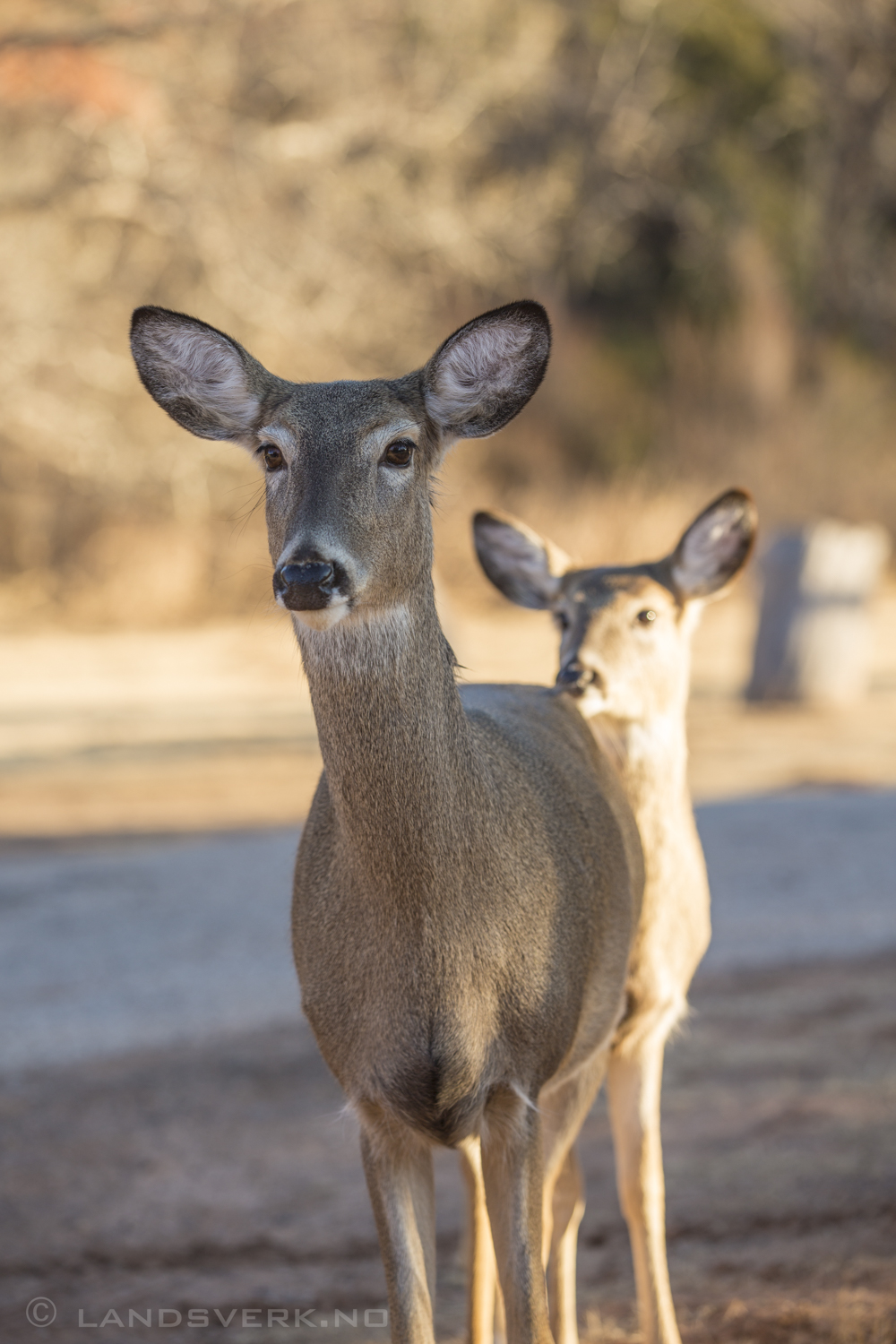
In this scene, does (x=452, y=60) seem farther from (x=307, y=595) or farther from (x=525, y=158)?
(x=307, y=595)

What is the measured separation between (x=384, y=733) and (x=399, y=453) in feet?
1.87

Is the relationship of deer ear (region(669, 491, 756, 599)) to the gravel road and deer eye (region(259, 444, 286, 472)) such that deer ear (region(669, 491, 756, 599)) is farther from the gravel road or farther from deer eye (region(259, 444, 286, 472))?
the gravel road

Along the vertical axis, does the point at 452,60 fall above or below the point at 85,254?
above

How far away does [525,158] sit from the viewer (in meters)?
24.7

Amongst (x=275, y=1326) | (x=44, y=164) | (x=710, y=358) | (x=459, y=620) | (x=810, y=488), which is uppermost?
(x=44, y=164)

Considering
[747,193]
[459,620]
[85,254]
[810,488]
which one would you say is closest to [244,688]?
[459,620]

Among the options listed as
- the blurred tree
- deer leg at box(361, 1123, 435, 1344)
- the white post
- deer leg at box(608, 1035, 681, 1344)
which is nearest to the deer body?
deer leg at box(361, 1123, 435, 1344)

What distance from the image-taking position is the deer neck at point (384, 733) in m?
3.04

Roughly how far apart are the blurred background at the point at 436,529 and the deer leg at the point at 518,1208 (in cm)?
112

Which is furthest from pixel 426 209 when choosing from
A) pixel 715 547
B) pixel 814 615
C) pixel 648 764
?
pixel 648 764

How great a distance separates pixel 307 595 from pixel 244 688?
12.9 m

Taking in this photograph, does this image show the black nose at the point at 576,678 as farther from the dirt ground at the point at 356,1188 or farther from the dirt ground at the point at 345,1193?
the dirt ground at the point at 345,1193

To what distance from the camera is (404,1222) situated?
3.23m

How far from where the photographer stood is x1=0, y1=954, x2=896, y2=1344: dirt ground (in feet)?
14.0
